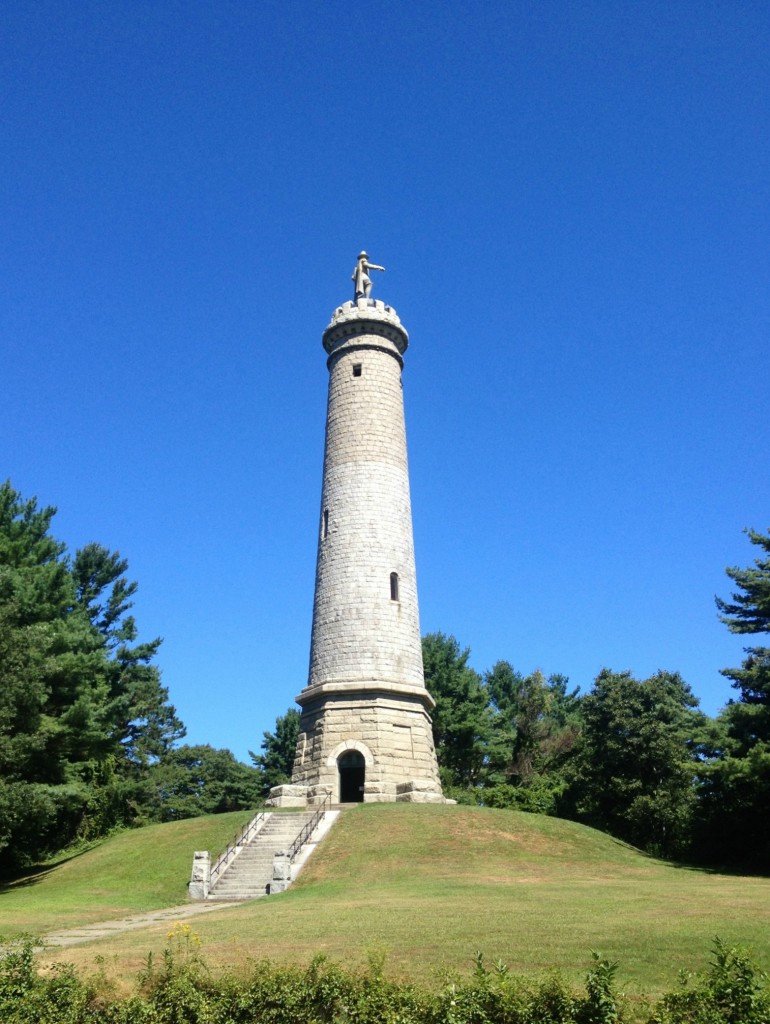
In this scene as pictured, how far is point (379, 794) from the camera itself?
27562 millimetres

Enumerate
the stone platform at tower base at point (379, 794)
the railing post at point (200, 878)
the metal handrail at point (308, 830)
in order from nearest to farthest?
the railing post at point (200, 878) → the metal handrail at point (308, 830) → the stone platform at tower base at point (379, 794)

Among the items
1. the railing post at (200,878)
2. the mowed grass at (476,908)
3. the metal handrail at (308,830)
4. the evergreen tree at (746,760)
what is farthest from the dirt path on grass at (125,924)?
the evergreen tree at (746,760)

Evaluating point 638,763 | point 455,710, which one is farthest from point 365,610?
point 455,710

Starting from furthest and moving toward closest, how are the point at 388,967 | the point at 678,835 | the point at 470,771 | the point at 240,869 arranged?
1. the point at 470,771
2. the point at 678,835
3. the point at 240,869
4. the point at 388,967

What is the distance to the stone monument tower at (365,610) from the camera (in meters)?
28.4

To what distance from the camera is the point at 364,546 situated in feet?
99.9

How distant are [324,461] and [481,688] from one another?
75.9 ft

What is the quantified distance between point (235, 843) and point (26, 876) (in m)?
8.57

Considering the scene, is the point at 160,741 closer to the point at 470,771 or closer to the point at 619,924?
the point at 470,771

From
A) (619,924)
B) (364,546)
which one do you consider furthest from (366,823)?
(619,924)

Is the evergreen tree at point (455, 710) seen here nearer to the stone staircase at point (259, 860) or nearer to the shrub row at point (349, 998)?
the stone staircase at point (259, 860)

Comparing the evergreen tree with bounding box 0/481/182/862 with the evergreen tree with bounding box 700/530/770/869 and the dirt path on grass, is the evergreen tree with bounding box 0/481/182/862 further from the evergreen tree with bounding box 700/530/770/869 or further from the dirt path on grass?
the evergreen tree with bounding box 700/530/770/869

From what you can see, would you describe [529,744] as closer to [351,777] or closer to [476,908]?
[351,777]

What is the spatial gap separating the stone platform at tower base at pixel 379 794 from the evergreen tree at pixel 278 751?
82.0 ft
